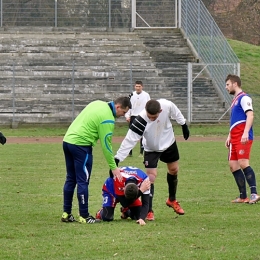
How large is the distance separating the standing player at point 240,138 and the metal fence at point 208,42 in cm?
2216

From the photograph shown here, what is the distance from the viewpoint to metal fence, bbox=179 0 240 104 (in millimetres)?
34500

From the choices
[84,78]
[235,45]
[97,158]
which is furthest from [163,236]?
[235,45]

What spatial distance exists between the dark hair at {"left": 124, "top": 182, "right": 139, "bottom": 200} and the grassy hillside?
2550 centimetres

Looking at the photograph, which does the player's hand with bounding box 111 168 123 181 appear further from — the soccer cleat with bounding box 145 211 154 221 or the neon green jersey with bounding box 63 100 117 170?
the soccer cleat with bounding box 145 211 154 221

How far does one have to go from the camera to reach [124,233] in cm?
913

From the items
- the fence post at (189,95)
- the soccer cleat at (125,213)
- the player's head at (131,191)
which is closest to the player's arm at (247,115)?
the soccer cleat at (125,213)

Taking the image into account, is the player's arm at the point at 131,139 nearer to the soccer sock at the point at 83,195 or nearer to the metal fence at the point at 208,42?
the soccer sock at the point at 83,195

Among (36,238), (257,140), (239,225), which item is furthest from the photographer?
(257,140)

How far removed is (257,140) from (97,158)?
8699mm

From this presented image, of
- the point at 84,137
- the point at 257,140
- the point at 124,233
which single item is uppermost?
the point at 84,137

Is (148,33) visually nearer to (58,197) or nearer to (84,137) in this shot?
(58,197)

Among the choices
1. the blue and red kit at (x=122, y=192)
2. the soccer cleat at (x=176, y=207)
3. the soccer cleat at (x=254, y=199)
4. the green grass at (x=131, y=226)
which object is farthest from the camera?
the soccer cleat at (x=254, y=199)

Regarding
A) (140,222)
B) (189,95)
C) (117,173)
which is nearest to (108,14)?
(189,95)

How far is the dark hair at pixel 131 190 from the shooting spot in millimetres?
9844
